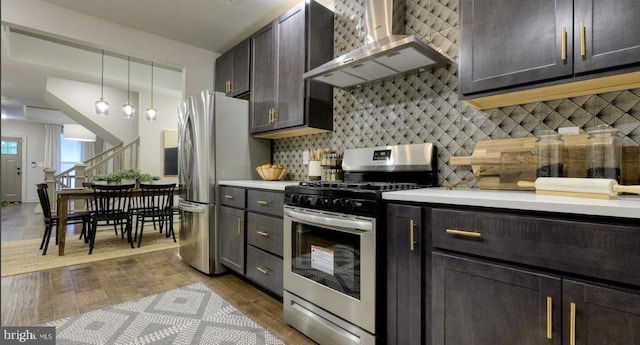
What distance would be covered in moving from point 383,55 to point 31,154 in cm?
1152

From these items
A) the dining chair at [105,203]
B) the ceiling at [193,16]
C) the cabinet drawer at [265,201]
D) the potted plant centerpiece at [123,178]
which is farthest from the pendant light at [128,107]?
the cabinet drawer at [265,201]

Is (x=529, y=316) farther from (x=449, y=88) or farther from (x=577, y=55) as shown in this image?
(x=449, y=88)

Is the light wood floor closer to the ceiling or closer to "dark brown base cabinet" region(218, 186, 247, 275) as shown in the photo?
"dark brown base cabinet" region(218, 186, 247, 275)

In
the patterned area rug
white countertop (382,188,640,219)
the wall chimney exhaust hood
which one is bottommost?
the patterned area rug

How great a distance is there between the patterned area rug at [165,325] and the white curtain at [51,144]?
9809 mm

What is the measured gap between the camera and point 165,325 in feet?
6.18

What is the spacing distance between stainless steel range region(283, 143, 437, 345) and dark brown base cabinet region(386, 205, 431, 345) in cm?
5

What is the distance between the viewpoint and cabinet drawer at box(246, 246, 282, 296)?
2.17m

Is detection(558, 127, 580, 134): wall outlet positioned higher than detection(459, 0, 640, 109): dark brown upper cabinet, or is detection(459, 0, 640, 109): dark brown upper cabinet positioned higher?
detection(459, 0, 640, 109): dark brown upper cabinet

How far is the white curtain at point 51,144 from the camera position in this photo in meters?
9.05

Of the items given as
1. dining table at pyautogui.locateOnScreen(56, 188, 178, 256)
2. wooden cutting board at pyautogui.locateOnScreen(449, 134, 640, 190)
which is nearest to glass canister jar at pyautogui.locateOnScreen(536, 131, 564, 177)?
wooden cutting board at pyautogui.locateOnScreen(449, 134, 640, 190)

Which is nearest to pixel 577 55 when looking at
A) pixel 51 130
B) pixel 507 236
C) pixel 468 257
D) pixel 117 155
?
pixel 507 236

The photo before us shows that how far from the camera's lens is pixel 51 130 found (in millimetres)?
9102

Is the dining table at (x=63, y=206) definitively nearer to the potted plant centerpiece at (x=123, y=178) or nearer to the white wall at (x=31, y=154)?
the potted plant centerpiece at (x=123, y=178)
